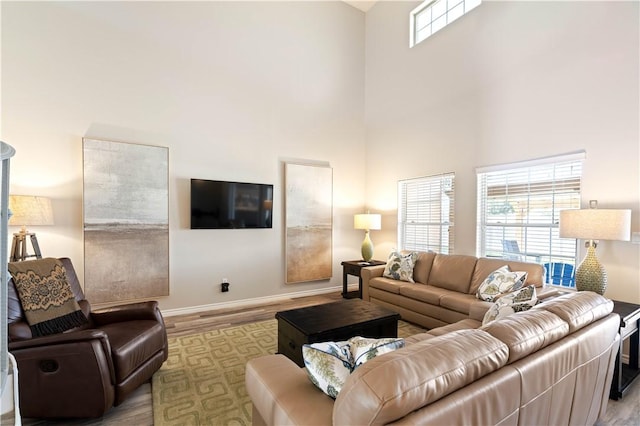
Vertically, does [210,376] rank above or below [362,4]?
below

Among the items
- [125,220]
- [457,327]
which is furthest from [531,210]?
[125,220]

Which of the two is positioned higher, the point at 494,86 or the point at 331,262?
the point at 494,86

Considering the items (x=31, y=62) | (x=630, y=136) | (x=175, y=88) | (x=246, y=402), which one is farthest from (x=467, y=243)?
(x=31, y=62)

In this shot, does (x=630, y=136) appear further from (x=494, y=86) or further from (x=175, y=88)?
(x=175, y=88)

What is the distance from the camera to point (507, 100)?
12.5 feet

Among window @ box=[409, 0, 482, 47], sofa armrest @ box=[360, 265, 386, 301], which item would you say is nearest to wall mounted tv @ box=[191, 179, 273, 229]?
sofa armrest @ box=[360, 265, 386, 301]

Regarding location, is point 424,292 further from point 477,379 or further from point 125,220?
point 125,220

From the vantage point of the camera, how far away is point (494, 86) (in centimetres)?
393

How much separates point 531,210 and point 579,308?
233 cm

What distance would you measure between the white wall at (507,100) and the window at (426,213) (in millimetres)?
147

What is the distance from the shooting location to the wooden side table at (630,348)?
228 cm

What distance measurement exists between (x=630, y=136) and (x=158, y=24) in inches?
214

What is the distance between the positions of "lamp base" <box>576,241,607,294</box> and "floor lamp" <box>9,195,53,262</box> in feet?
16.8

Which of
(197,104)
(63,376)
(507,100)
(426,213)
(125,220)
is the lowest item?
(63,376)
